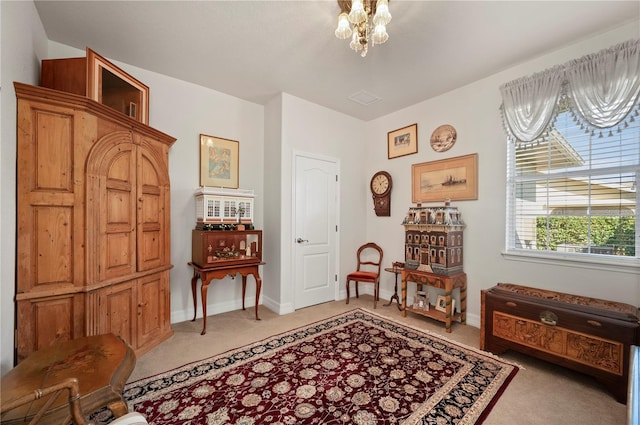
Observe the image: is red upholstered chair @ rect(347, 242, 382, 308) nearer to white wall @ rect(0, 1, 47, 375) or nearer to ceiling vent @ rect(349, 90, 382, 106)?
ceiling vent @ rect(349, 90, 382, 106)

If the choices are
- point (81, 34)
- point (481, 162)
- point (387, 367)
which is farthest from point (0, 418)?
point (481, 162)

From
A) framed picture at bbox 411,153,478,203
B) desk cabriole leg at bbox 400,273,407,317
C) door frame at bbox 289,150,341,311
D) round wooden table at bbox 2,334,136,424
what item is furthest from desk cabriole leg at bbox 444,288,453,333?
round wooden table at bbox 2,334,136,424

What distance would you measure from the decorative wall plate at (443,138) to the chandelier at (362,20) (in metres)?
1.98

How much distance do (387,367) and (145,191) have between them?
283cm

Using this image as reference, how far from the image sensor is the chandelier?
5.76 ft

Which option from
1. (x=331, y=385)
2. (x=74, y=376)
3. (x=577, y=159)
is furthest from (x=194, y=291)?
(x=577, y=159)

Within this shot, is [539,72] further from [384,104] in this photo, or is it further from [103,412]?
[103,412]

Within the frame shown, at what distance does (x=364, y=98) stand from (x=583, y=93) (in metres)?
2.32

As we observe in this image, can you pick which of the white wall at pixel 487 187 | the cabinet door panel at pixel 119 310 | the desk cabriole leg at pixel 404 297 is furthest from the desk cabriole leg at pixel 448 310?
the cabinet door panel at pixel 119 310

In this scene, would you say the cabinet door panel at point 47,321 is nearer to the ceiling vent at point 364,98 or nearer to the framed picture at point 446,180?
the ceiling vent at point 364,98

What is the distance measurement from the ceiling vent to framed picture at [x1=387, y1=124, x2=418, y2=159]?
A: 2.15ft

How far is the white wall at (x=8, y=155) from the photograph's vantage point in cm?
165

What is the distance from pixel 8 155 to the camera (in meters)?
1.73

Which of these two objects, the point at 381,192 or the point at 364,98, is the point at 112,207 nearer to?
the point at 364,98
